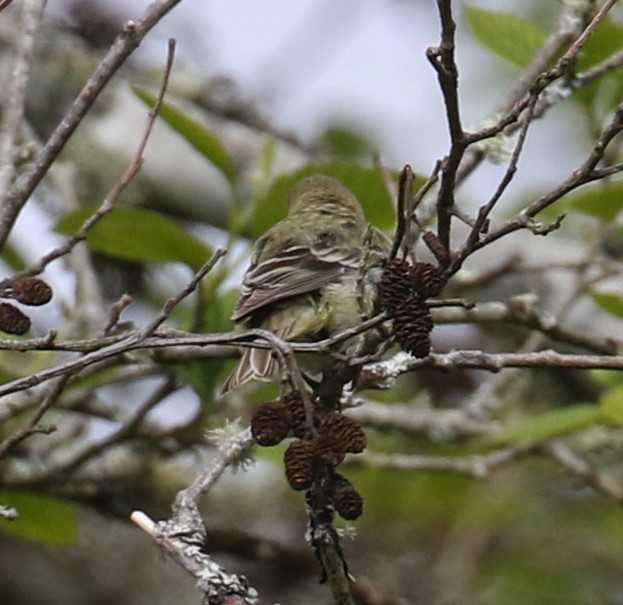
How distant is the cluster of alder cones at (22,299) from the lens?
2.07m

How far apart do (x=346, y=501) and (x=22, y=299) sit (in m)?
0.58

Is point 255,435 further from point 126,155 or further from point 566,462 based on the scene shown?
point 126,155

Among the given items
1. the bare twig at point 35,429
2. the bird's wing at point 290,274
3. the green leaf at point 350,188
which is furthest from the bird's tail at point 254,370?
the green leaf at point 350,188

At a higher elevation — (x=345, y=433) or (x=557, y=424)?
(x=557, y=424)

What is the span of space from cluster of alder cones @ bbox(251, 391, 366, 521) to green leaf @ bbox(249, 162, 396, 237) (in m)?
1.38

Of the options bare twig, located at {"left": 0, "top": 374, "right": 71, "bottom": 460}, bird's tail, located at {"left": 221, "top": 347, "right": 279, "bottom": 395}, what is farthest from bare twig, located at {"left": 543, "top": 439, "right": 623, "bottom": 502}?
bare twig, located at {"left": 0, "top": 374, "right": 71, "bottom": 460}

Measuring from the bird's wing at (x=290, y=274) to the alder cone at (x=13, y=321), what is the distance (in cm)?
97

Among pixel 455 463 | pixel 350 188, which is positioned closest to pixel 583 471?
pixel 455 463

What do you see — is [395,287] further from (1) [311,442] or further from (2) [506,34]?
(2) [506,34]

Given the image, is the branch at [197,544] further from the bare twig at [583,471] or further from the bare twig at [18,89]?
the bare twig at [583,471]

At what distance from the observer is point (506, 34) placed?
3537mm

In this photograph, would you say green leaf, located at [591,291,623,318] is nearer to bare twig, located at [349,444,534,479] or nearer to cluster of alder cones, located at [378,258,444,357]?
bare twig, located at [349,444,534,479]

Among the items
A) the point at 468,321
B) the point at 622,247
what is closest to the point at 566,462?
the point at 468,321

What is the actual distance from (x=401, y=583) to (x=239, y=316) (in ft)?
6.99
